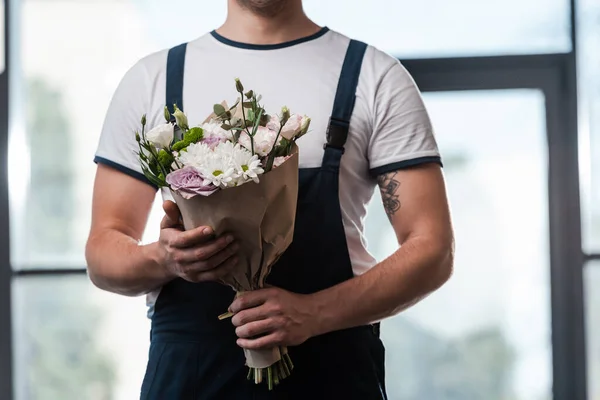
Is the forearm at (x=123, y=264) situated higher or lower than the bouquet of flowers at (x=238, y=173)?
lower

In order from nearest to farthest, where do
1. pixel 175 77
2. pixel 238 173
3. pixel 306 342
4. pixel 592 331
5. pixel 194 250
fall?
pixel 238 173 < pixel 194 250 < pixel 306 342 < pixel 175 77 < pixel 592 331

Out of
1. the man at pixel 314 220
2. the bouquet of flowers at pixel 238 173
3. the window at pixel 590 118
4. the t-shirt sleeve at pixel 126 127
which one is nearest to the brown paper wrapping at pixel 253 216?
the bouquet of flowers at pixel 238 173

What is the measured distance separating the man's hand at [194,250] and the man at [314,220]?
0.09 meters

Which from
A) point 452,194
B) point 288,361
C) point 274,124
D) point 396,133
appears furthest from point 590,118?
point 274,124

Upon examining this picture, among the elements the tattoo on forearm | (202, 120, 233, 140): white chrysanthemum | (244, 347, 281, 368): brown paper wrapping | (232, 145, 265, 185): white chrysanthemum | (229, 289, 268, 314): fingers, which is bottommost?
(244, 347, 281, 368): brown paper wrapping

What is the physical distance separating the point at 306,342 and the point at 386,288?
0.64 ft

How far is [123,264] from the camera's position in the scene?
5.24 ft

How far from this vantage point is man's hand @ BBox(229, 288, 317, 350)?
1452 millimetres

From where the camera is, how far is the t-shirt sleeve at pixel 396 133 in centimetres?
164

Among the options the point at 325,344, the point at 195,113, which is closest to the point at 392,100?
the point at 195,113

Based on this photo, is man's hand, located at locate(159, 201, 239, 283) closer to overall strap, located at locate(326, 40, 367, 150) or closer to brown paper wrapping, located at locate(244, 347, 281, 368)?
brown paper wrapping, located at locate(244, 347, 281, 368)

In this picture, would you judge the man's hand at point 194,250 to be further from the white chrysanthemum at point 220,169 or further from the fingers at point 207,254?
the white chrysanthemum at point 220,169

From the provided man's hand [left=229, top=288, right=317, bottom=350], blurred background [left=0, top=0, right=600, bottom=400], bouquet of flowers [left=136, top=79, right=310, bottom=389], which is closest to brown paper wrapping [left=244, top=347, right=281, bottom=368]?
man's hand [left=229, top=288, right=317, bottom=350]

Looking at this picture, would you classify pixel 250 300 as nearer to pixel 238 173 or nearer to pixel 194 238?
pixel 194 238
